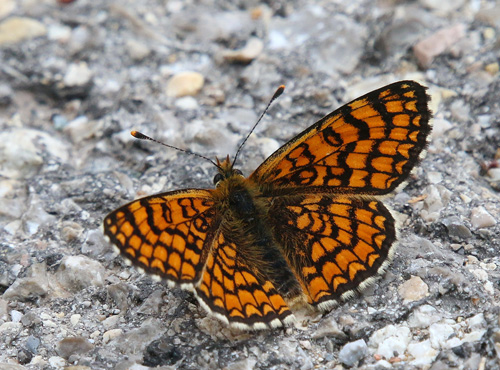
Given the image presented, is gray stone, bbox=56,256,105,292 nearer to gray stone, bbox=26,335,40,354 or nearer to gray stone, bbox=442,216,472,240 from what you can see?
gray stone, bbox=26,335,40,354

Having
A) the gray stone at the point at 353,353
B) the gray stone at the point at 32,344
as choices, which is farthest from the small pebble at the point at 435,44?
the gray stone at the point at 32,344

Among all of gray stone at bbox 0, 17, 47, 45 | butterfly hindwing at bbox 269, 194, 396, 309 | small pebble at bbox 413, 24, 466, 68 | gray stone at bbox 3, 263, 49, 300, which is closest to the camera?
butterfly hindwing at bbox 269, 194, 396, 309

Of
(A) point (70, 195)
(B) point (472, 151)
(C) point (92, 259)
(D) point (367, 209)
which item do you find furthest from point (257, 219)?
(B) point (472, 151)

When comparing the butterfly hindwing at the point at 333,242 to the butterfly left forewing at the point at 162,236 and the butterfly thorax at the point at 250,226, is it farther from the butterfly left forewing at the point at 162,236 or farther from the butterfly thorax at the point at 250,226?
the butterfly left forewing at the point at 162,236

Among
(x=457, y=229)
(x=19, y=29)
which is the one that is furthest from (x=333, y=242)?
(x=19, y=29)

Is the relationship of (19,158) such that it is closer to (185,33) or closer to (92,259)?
(92,259)

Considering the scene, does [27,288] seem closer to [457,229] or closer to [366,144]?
[366,144]

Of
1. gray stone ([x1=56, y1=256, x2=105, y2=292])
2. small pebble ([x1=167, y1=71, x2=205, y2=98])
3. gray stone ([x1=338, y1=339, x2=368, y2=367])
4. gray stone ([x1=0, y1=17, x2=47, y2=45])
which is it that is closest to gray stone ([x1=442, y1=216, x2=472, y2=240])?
gray stone ([x1=338, y1=339, x2=368, y2=367])
